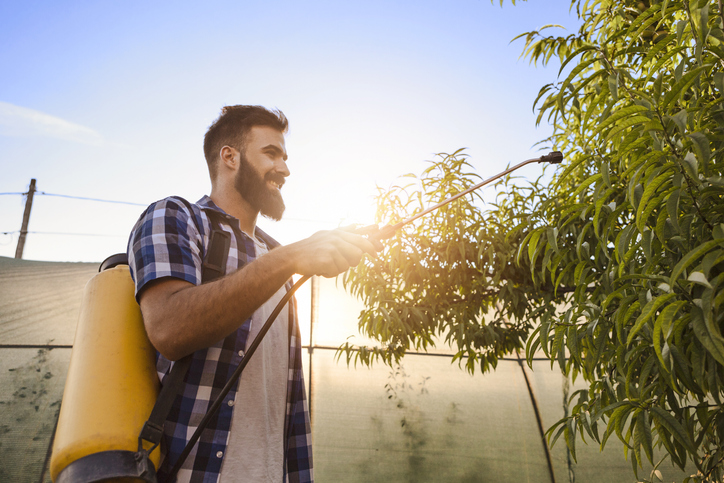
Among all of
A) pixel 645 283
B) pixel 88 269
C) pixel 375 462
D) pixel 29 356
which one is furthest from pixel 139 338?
pixel 88 269

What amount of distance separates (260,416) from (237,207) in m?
0.68

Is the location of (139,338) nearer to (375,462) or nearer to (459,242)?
(459,242)

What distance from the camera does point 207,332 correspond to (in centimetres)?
88

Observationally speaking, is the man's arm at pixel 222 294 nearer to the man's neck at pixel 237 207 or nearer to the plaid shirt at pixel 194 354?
the plaid shirt at pixel 194 354

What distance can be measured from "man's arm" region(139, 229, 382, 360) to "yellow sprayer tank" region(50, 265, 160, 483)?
0.08 m

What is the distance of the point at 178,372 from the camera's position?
3.06ft

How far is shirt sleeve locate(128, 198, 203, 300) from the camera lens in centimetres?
92

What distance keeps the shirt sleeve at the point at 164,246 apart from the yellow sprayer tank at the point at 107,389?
0.28 ft

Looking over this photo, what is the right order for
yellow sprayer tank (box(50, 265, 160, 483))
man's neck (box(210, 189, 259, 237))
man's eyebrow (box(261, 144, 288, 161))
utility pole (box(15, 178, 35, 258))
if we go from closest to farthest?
yellow sprayer tank (box(50, 265, 160, 483)) < man's neck (box(210, 189, 259, 237)) < man's eyebrow (box(261, 144, 288, 161)) < utility pole (box(15, 178, 35, 258))

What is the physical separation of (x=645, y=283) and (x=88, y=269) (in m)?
5.67

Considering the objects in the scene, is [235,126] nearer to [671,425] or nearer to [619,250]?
[619,250]

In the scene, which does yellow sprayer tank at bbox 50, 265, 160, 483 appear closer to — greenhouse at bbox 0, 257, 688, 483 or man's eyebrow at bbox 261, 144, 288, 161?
man's eyebrow at bbox 261, 144, 288, 161

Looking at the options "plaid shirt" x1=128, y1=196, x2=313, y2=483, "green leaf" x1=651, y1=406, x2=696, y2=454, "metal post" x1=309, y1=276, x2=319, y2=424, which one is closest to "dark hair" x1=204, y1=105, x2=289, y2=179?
"plaid shirt" x1=128, y1=196, x2=313, y2=483

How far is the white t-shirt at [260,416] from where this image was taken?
40.2 inches
